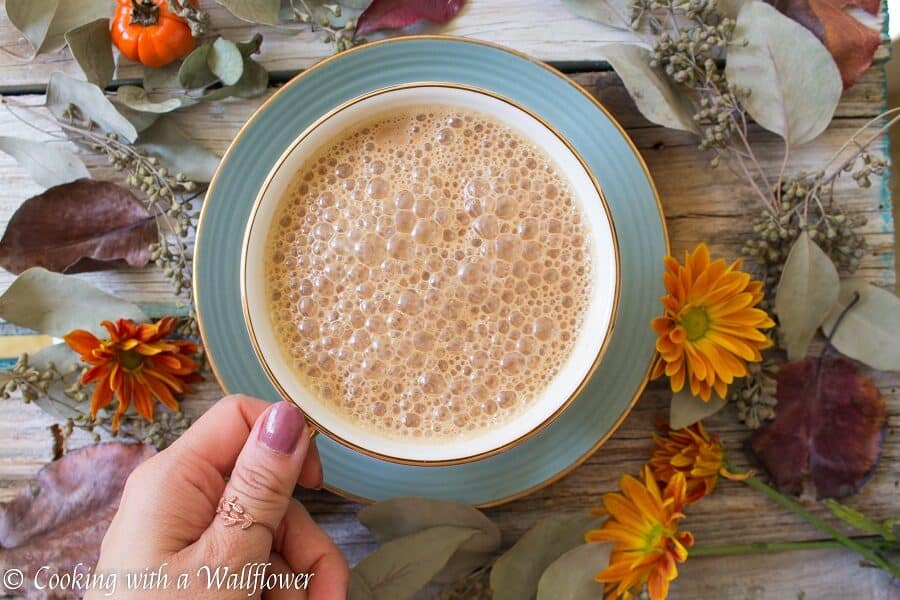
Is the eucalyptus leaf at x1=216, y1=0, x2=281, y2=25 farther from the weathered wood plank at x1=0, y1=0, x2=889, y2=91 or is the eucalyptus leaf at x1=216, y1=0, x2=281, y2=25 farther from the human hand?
the human hand

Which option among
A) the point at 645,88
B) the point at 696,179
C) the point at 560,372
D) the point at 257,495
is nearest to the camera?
the point at 257,495

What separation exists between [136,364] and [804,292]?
3.99 feet

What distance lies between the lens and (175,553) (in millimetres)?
901

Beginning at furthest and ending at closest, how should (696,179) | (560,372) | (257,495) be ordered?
(696,179)
(560,372)
(257,495)

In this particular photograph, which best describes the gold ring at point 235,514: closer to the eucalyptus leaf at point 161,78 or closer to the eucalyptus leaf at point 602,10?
the eucalyptus leaf at point 161,78

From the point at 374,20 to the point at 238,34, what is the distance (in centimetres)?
28

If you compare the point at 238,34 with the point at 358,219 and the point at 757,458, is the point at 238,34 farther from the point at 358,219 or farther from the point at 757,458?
the point at 757,458

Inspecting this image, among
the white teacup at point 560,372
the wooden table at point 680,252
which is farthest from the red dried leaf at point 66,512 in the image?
the white teacup at point 560,372

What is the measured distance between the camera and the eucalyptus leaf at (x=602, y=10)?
130 centimetres

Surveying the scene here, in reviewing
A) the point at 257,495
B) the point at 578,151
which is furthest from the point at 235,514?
the point at 578,151

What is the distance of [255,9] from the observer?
1269mm

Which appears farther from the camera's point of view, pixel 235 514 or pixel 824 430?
pixel 824 430

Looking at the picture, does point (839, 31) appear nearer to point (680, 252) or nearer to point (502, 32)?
point (680, 252)

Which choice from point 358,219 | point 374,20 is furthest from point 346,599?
point 374,20
